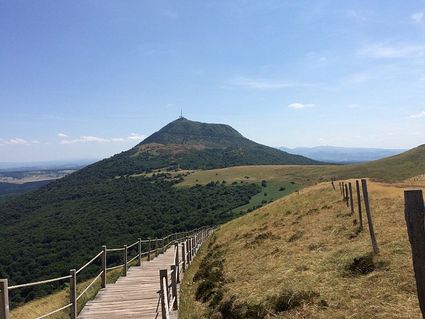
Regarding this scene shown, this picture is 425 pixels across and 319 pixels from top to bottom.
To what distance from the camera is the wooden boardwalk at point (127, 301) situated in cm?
1040

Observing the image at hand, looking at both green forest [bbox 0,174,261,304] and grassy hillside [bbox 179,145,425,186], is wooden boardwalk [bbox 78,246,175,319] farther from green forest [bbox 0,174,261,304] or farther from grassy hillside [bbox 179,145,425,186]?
grassy hillside [bbox 179,145,425,186]

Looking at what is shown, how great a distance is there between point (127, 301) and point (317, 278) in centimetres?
553

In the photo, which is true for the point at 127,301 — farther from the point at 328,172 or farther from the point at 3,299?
the point at 328,172

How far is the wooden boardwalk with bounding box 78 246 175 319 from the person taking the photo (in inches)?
409

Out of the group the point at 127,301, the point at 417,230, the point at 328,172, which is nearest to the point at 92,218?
the point at 328,172

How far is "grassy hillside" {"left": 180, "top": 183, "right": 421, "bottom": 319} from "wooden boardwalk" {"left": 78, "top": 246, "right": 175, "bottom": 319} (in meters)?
1.19

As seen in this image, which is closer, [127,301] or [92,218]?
[127,301]

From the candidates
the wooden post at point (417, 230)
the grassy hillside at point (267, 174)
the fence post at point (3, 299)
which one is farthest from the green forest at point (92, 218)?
the wooden post at point (417, 230)

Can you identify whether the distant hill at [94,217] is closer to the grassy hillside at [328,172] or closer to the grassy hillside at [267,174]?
the grassy hillside at [267,174]

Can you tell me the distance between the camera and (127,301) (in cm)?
1184

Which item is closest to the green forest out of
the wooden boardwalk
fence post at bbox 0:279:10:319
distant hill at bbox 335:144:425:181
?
distant hill at bbox 335:144:425:181

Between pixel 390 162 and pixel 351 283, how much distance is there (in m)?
96.3

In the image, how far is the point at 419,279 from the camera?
478cm

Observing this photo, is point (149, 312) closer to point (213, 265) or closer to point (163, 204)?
point (213, 265)
